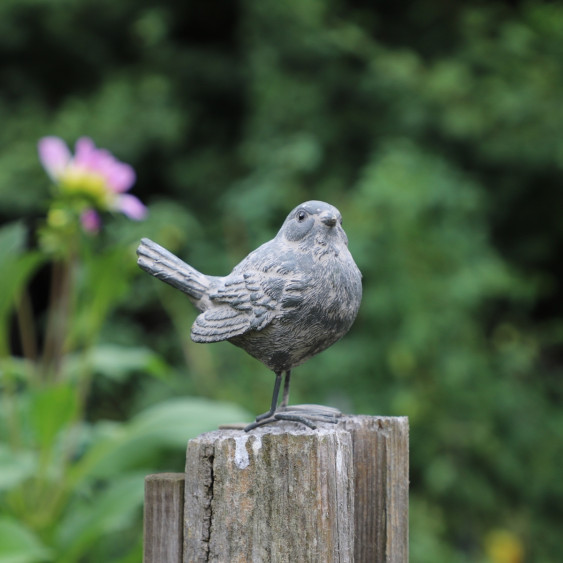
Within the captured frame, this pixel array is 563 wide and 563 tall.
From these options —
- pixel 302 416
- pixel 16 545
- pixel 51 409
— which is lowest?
pixel 16 545

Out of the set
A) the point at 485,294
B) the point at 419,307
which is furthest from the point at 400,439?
the point at 485,294

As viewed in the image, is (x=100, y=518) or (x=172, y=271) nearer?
(x=172, y=271)

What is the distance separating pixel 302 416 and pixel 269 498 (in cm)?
19

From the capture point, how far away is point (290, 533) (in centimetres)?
103

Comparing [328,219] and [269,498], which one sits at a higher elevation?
[328,219]

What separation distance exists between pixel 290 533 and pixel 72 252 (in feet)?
4.57

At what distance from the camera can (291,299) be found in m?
1.17

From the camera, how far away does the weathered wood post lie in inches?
40.5

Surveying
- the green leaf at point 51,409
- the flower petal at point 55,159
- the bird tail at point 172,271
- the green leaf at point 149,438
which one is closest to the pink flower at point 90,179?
the flower petal at point 55,159

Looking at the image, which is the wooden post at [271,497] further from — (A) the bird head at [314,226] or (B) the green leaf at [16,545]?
(B) the green leaf at [16,545]

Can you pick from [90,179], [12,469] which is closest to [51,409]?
[12,469]

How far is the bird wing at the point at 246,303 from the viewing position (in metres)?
1.18

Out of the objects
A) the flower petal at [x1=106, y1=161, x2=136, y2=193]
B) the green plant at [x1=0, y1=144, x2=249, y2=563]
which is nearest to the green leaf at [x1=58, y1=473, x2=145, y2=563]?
the green plant at [x1=0, y1=144, x2=249, y2=563]

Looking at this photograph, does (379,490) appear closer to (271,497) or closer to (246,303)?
(271,497)
